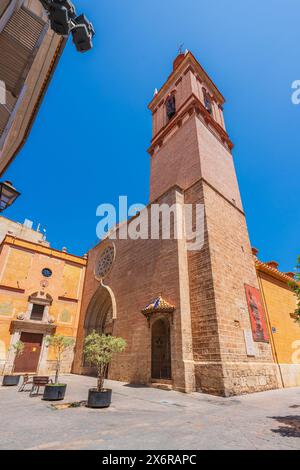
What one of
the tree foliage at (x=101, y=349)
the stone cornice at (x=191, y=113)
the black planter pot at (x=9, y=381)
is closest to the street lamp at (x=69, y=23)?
the tree foliage at (x=101, y=349)

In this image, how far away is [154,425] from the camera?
4.37 meters

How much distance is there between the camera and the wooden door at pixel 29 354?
16.0 metres

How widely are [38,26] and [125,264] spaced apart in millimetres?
12131

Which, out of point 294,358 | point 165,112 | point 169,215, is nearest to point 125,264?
point 169,215

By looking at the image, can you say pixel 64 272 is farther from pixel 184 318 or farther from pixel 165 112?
pixel 165 112

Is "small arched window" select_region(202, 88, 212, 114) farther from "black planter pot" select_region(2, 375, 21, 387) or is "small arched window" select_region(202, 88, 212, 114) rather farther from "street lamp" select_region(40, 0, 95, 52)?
"black planter pot" select_region(2, 375, 21, 387)

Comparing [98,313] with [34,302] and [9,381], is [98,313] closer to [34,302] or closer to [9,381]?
[34,302]

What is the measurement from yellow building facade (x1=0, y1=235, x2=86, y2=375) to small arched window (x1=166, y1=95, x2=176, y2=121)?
15327mm

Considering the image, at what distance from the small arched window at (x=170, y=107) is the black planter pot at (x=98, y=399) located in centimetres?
2030

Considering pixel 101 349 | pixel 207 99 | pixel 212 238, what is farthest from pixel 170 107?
pixel 101 349

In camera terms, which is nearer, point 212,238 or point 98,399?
point 98,399

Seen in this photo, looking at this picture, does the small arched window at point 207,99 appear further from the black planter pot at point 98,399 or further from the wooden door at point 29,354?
the wooden door at point 29,354

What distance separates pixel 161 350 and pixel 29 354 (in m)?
11.0

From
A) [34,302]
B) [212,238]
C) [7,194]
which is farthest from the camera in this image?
[34,302]
